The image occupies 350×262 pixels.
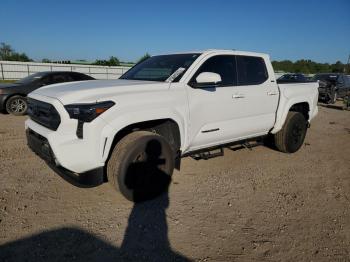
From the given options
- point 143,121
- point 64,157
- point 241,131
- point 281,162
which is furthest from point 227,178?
point 64,157

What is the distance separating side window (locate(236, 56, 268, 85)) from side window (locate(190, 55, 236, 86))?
0.13m

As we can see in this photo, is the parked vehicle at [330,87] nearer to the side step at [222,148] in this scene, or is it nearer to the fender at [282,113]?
the fender at [282,113]

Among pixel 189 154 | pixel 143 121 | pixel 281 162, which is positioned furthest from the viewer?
pixel 281 162

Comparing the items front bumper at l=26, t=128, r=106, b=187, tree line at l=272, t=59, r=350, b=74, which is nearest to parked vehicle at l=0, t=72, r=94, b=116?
front bumper at l=26, t=128, r=106, b=187

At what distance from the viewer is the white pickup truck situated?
3.43 meters

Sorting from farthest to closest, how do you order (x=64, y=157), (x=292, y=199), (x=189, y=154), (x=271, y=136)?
1. (x=271, y=136)
2. (x=189, y=154)
3. (x=292, y=199)
4. (x=64, y=157)

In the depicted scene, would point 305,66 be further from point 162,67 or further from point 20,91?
point 162,67

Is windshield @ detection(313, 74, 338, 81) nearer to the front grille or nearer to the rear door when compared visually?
the rear door

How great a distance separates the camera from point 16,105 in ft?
33.0

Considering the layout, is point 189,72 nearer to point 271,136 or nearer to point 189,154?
point 189,154

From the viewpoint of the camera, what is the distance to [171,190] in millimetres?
4473

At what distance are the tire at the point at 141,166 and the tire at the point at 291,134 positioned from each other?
295 cm

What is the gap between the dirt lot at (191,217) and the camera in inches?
119

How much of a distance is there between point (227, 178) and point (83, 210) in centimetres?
230
